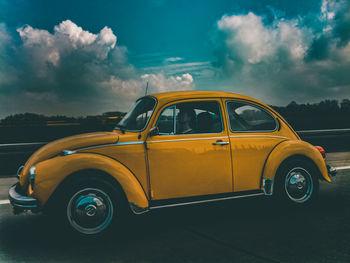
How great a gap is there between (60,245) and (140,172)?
1.25 m

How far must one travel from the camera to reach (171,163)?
4.36 m

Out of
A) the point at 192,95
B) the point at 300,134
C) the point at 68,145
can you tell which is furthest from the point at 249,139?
the point at 300,134

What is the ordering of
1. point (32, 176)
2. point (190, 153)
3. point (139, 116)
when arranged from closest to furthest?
1. point (32, 176)
2. point (190, 153)
3. point (139, 116)

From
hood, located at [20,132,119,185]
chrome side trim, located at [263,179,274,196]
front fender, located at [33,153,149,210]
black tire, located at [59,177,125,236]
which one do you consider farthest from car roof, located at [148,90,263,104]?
black tire, located at [59,177,125,236]

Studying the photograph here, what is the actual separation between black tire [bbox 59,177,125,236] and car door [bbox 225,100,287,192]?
1.72m

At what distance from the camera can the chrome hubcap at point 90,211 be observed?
399 cm

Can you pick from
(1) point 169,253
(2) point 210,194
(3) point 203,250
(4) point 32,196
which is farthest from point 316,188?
(4) point 32,196

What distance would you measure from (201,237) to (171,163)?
3.24 feet

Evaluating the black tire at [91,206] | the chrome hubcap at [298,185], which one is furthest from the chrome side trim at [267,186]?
the black tire at [91,206]

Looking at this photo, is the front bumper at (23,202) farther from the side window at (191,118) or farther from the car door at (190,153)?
the side window at (191,118)

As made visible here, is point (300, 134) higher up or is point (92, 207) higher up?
point (300, 134)

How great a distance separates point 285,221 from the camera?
4.60m

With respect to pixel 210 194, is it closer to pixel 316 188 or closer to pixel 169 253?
pixel 169 253

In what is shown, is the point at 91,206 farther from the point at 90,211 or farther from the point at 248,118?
the point at 248,118
